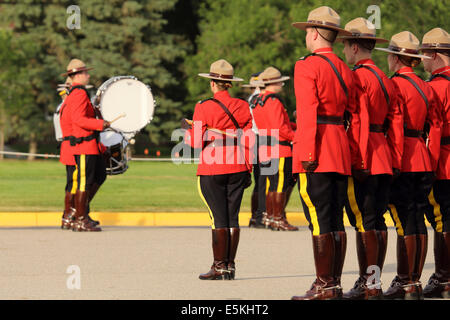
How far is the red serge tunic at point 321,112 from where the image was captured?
7.69 metres

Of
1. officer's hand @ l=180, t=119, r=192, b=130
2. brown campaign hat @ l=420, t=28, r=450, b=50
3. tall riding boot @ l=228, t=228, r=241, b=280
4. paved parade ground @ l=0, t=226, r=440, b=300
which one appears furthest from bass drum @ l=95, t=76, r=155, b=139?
brown campaign hat @ l=420, t=28, r=450, b=50

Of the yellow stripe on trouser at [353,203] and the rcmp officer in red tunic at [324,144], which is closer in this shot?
the rcmp officer in red tunic at [324,144]

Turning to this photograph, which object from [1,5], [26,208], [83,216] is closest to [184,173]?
[26,208]

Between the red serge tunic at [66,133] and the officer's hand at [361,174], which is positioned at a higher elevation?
the red serge tunic at [66,133]

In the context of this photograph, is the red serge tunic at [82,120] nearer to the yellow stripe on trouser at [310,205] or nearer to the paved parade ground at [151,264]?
the paved parade ground at [151,264]

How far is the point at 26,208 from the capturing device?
57.6 feet

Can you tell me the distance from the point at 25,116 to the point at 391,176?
4219 centimetres

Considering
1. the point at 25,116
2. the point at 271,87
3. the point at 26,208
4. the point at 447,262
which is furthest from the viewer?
the point at 25,116

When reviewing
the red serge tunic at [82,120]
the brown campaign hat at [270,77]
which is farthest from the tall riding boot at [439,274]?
the red serge tunic at [82,120]

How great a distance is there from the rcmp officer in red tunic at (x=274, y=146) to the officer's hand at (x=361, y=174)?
5.40 metres

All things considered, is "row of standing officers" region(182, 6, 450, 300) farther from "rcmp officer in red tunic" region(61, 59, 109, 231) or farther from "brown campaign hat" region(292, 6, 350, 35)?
"rcmp officer in red tunic" region(61, 59, 109, 231)

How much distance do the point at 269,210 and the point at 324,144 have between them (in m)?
6.79

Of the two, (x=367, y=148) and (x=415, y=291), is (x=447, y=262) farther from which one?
(x=367, y=148)

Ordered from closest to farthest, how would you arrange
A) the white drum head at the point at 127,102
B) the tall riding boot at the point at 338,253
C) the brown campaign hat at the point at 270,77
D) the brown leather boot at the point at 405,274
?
the tall riding boot at the point at 338,253 < the brown leather boot at the point at 405,274 < the brown campaign hat at the point at 270,77 < the white drum head at the point at 127,102
